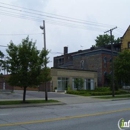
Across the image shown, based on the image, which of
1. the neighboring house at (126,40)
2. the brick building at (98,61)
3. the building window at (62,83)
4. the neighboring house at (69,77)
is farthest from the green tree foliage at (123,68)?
the neighboring house at (126,40)

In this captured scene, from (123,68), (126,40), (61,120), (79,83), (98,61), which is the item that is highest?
(126,40)

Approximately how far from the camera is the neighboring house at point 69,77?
146ft

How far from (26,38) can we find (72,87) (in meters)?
26.6

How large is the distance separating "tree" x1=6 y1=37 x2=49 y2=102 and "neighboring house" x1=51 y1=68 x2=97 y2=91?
70.6 feet

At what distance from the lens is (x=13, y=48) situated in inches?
870

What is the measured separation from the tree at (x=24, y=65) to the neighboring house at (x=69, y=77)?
70.6ft

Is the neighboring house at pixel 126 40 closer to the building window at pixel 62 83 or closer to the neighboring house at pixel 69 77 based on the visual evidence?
the neighboring house at pixel 69 77

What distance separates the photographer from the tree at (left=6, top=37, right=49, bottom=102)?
71.3 ft

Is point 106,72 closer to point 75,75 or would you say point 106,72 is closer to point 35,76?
point 75,75

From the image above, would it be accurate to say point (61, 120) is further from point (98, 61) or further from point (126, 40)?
point (126, 40)

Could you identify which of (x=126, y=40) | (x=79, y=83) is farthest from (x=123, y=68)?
(x=126, y=40)

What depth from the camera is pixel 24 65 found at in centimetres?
2173

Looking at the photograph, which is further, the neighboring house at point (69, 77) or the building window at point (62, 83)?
the building window at point (62, 83)

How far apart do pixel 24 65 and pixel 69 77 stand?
25825 millimetres
